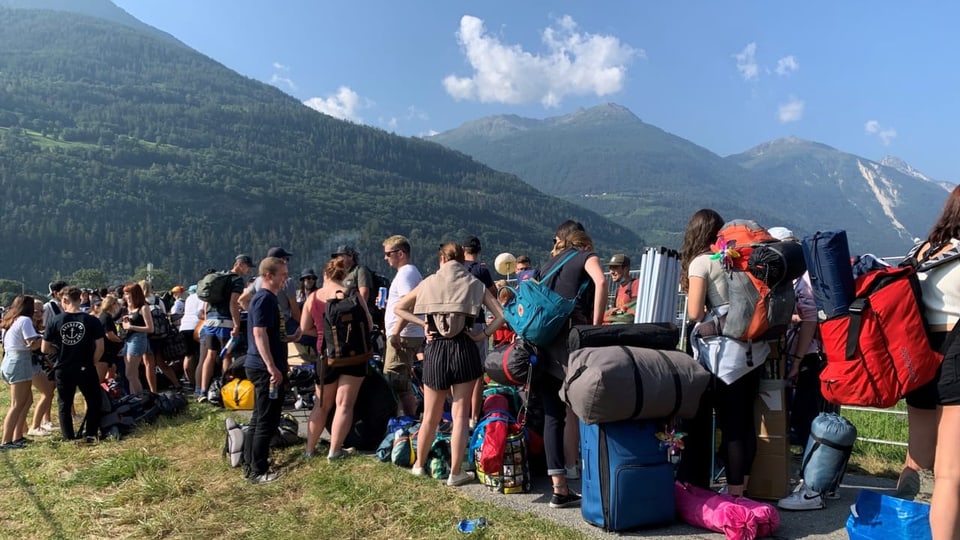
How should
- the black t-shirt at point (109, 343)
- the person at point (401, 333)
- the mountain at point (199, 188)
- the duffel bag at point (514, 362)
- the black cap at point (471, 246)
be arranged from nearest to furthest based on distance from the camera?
1. the duffel bag at point (514, 362)
2. the person at point (401, 333)
3. the black cap at point (471, 246)
4. the black t-shirt at point (109, 343)
5. the mountain at point (199, 188)

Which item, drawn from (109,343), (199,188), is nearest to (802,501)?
(109,343)

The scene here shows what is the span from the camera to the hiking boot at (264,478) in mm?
4965

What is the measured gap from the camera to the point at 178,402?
7.57 meters

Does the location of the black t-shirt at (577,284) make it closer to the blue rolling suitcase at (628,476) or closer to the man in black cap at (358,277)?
the blue rolling suitcase at (628,476)

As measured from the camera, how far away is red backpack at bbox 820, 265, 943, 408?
269cm

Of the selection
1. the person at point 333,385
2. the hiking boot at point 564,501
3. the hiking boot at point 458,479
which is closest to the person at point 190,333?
the person at point 333,385

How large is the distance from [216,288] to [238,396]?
1369 mm

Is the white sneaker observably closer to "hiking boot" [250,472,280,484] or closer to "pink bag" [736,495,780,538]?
"pink bag" [736,495,780,538]

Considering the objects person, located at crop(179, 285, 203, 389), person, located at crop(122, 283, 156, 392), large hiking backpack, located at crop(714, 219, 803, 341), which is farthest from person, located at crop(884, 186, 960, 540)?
person, located at crop(122, 283, 156, 392)

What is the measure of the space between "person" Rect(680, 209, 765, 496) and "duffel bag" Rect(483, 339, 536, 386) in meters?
1.07

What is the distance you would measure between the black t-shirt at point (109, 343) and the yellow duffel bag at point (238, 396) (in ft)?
6.15

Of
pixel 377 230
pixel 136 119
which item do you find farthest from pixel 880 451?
pixel 136 119

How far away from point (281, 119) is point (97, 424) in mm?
198694

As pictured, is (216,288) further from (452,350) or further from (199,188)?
(199,188)
